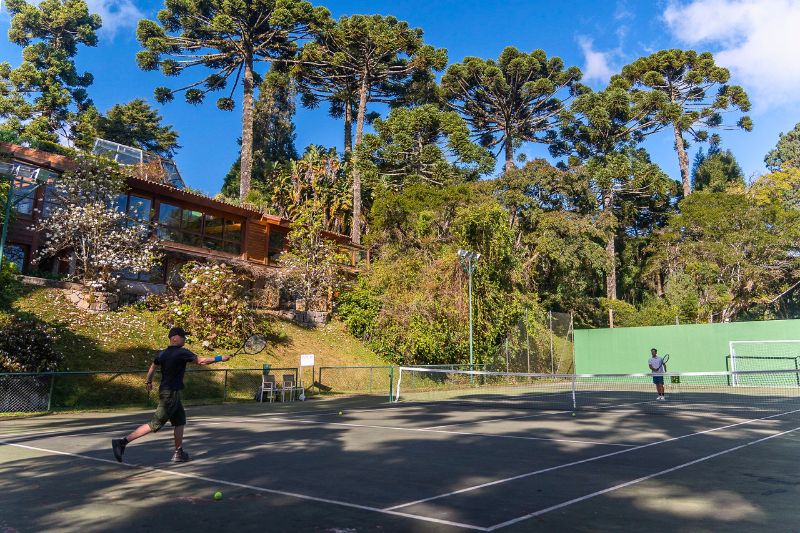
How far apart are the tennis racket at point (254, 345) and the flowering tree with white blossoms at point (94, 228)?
522 cm

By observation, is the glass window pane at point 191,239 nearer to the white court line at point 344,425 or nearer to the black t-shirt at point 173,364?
the white court line at point 344,425

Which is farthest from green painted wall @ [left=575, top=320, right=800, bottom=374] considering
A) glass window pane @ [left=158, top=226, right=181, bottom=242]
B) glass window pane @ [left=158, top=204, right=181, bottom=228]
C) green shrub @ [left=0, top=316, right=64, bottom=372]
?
green shrub @ [left=0, top=316, right=64, bottom=372]

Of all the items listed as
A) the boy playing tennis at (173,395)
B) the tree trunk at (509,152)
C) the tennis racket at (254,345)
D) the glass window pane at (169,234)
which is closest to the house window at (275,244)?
the glass window pane at (169,234)

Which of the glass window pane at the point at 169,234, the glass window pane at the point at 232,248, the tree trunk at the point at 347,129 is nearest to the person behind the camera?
the glass window pane at the point at 169,234

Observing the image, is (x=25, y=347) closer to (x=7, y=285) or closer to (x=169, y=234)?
(x=7, y=285)

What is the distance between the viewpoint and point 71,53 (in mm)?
→ 56812

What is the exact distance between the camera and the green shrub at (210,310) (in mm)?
23891

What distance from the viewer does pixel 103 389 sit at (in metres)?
17.7

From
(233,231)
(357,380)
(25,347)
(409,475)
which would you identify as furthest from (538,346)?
(409,475)

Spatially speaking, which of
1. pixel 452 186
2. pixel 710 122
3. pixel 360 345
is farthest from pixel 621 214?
pixel 360 345

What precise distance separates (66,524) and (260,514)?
163 cm

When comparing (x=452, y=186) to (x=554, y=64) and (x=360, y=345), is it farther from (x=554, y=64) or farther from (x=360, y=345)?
(x=554, y=64)

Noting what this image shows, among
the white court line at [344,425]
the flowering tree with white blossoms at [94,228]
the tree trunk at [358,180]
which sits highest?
the tree trunk at [358,180]

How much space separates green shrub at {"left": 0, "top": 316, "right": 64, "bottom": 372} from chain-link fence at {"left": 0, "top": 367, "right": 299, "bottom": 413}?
0.68 metres
